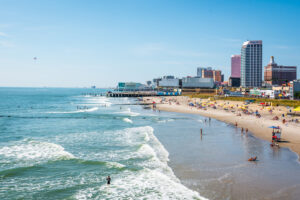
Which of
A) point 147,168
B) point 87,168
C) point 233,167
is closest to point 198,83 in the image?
point 233,167

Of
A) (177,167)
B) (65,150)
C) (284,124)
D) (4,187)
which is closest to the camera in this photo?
(4,187)

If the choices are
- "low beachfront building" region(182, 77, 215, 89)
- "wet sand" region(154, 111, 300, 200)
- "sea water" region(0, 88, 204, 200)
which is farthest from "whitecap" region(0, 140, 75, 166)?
"low beachfront building" region(182, 77, 215, 89)

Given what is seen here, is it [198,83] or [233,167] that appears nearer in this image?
[233,167]

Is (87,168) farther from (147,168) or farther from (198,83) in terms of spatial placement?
(198,83)

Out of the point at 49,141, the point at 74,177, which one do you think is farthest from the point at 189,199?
the point at 49,141

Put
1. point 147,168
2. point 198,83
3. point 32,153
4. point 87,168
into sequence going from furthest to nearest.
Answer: point 198,83
point 32,153
point 87,168
point 147,168

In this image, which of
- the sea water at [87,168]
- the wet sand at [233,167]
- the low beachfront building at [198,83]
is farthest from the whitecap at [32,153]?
the low beachfront building at [198,83]

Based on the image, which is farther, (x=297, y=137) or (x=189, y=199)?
(x=297, y=137)

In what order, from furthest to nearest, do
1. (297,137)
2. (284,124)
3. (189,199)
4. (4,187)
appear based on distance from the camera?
(284,124) → (297,137) → (4,187) → (189,199)

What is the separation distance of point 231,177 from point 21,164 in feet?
60.3

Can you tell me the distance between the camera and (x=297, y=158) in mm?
23484

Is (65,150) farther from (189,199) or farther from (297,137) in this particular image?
(297,137)

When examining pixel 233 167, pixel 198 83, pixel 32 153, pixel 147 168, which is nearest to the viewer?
pixel 233 167

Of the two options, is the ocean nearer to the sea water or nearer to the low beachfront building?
the sea water
